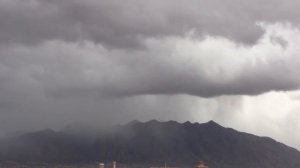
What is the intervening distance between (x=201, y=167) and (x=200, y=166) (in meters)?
1.15

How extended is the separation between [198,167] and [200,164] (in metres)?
3.52

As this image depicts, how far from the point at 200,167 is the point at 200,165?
8.68 ft

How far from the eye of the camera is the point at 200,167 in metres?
168

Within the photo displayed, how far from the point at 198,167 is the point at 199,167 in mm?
462

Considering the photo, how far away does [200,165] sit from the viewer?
171 m

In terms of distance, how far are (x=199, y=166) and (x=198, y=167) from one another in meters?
0.65

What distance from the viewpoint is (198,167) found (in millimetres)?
168500

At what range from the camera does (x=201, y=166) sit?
170 metres

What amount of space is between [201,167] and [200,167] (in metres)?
0.30

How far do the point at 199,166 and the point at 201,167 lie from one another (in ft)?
3.38

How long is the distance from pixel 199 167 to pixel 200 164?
3820mm
